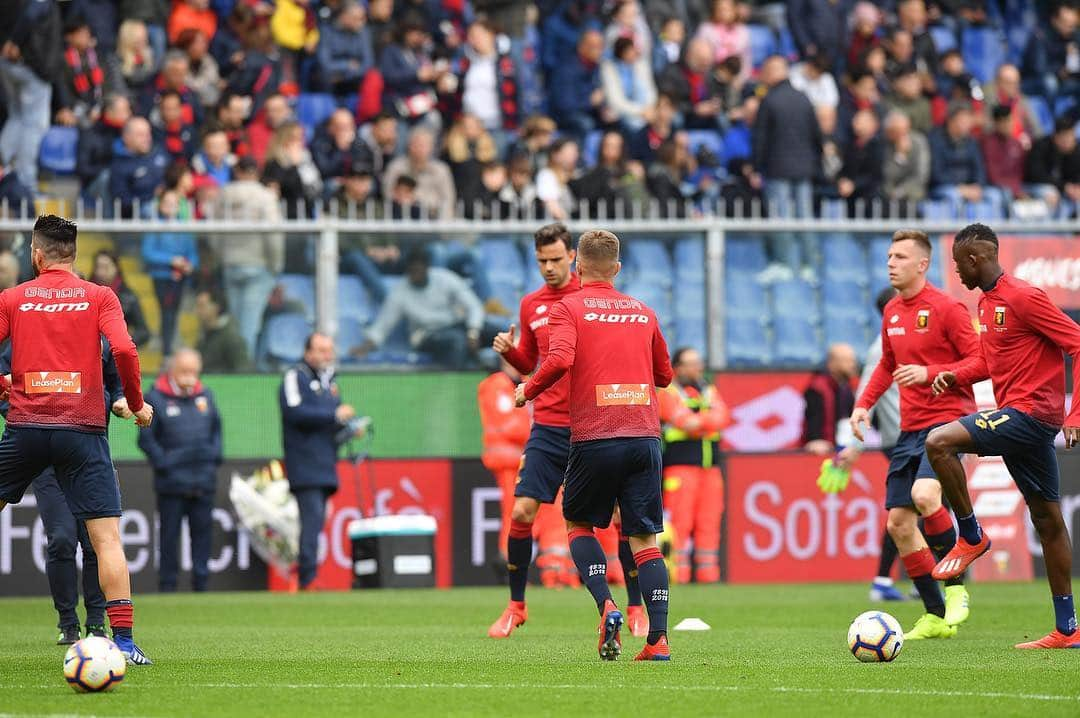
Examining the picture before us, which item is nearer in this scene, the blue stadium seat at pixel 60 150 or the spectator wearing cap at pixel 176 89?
the blue stadium seat at pixel 60 150

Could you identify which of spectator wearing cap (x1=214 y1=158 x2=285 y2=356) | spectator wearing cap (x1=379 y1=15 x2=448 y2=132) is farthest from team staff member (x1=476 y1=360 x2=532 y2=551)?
spectator wearing cap (x1=379 y1=15 x2=448 y2=132)

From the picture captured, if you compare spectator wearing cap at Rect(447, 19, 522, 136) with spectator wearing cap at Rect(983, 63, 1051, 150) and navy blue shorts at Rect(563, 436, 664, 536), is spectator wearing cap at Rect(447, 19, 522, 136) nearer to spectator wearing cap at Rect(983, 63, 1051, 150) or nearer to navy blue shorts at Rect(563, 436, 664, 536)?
spectator wearing cap at Rect(983, 63, 1051, 150)

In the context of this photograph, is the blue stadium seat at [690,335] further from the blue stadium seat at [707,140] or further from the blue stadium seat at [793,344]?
the blue stadium seat at [707,140]

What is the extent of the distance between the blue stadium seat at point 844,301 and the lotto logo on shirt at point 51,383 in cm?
1145

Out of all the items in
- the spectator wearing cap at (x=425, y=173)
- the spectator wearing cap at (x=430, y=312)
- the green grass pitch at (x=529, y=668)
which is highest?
the spectator wearing cap at (x=425, y=173)

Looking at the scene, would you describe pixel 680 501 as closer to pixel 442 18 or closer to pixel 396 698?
pixel 442 18

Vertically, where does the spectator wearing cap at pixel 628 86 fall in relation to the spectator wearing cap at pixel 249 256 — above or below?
above

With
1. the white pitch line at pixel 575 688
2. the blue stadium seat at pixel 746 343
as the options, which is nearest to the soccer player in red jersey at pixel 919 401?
the white pitch line at pixel 575 688

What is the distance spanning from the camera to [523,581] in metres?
12.3

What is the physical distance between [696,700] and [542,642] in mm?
3528

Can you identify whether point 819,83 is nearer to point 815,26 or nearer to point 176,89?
point 815,26

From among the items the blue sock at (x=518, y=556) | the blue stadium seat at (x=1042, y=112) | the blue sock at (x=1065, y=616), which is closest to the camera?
the blue sock at (x=1065, y=616)

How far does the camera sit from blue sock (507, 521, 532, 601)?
40.2ft

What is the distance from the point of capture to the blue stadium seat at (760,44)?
2527 cm
